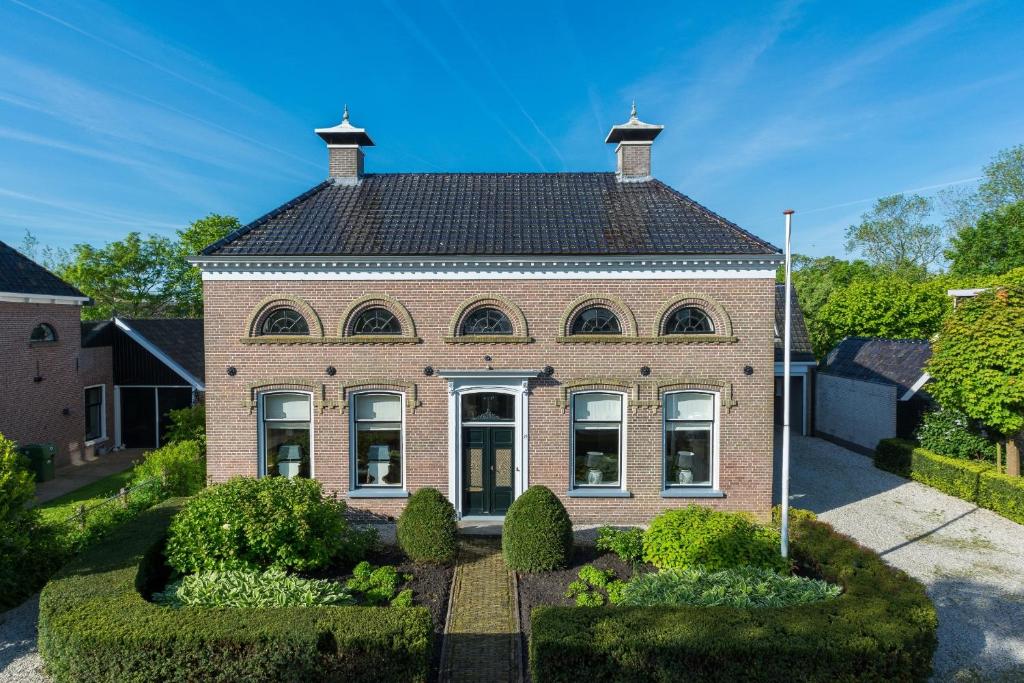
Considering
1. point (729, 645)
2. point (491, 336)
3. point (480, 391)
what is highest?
point (491, 336)

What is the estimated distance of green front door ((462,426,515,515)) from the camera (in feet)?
39.4

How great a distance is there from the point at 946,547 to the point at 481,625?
1043cm

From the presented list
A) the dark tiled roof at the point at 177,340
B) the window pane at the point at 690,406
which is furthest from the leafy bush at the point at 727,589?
the dark tiled roof at the point at 177,340

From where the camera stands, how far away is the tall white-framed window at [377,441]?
11969 millimetres

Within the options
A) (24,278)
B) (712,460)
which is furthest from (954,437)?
(24,278)

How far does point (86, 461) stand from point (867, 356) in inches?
1153

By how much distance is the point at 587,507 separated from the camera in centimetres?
1196

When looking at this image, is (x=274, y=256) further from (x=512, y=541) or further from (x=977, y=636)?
(x=977, y=636)

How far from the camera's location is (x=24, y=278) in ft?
53.9

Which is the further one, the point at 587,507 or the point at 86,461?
the point at 86,461

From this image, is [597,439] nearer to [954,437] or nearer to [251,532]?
[251,532]

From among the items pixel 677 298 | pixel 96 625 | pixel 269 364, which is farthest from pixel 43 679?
pixel 677 298

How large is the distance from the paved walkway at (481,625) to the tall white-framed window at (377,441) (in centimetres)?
287

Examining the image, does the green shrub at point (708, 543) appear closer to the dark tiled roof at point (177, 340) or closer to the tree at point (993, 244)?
the dark tiled roof at point (177, 340)
